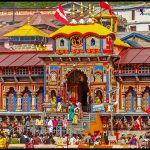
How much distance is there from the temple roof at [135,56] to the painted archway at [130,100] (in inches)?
70.2

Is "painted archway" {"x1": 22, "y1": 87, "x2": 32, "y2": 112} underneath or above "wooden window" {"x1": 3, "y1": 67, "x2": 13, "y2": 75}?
underneath

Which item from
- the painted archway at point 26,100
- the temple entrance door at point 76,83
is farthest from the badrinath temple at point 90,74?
the painted archway at point 26,100

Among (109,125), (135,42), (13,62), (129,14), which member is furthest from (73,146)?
(129,14)

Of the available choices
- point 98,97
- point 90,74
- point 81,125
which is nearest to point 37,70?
point 90,74

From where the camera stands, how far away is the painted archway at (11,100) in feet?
206

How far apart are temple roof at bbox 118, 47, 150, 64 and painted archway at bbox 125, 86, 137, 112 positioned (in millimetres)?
1782

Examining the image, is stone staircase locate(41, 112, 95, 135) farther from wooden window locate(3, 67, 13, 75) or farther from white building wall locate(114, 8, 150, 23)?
white building wall locate(114, 8, 150, 23)

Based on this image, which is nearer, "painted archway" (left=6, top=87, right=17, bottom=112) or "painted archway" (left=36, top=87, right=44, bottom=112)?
"painted archway" (left=36, top=87, right=44, bottom=112)

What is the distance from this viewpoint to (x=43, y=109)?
198ft

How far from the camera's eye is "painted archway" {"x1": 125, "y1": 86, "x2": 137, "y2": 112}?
59312 millimetres

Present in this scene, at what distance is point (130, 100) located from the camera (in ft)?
196

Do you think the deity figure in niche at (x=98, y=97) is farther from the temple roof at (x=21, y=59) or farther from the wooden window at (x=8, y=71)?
the wooden window at (x=8, y=71)

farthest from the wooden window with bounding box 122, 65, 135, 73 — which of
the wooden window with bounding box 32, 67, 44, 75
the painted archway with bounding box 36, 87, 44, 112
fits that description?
the painted archway with bounding box 36, 87, 44, 112

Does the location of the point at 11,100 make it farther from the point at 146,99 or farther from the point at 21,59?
the point at 146,99
